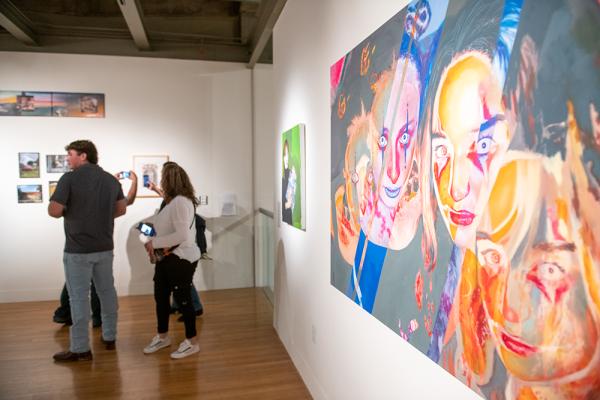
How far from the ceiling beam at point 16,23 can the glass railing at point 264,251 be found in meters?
3.40

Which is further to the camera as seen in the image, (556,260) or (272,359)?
(272,359)

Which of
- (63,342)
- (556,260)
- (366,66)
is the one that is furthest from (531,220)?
(63,342)

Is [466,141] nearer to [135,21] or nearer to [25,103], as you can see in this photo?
[135,21]

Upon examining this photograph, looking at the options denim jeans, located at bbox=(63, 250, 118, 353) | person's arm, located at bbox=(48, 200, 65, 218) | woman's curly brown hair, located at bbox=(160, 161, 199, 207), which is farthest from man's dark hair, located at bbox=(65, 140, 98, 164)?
denim jeans, located at bbox=(63, 250, 118, 353)

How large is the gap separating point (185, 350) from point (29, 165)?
339cm

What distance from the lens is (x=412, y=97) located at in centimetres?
160

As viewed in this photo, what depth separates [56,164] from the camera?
5.62 m

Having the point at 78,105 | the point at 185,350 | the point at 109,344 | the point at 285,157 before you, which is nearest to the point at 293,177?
the point at 285,157

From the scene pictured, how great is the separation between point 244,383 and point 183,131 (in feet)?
12.0

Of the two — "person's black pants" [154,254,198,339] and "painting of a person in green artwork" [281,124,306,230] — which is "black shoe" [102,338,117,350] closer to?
"person's black pants" [154,254,198,339]

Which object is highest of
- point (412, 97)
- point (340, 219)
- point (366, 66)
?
point (366, 66)

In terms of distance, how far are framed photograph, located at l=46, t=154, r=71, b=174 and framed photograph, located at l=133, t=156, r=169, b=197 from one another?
83 centimetres

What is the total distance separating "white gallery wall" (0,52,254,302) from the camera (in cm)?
557

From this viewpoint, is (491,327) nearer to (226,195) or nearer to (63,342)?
(63,342)
